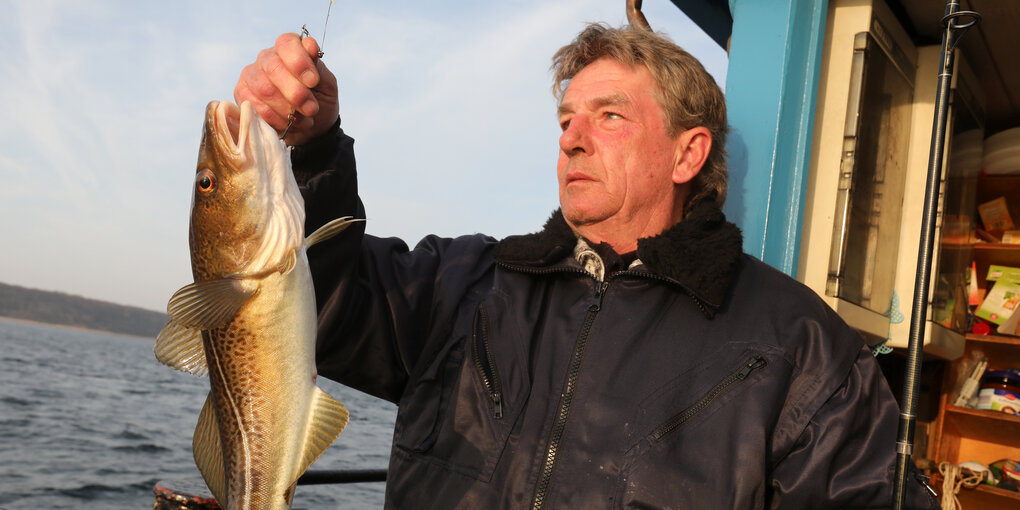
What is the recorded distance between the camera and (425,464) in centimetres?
205

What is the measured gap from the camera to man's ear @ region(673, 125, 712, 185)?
2648 mm

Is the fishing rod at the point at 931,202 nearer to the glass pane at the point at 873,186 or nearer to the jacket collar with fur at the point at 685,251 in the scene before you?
the jacket collar with fur at the point at 685,251

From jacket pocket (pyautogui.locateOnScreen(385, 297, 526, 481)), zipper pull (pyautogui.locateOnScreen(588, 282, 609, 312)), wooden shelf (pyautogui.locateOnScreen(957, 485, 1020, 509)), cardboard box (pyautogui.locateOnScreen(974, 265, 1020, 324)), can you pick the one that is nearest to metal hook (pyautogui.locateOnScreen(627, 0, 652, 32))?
zipper pull (pyautogui.locateOnScreen(588, 282, 609, 312))

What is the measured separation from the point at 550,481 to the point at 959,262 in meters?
4.19

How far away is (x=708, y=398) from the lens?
198 centimetres

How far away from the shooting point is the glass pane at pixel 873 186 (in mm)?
3223

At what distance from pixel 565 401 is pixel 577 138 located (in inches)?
37.5

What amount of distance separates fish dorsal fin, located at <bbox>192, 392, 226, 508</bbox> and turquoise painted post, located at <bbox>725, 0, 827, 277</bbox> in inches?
84.3

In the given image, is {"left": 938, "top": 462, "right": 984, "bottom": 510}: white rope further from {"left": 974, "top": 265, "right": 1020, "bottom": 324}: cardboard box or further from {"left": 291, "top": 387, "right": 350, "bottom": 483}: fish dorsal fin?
{"left": 291, "top": 387, "right": 350, "bottom": 483}: fish dorsal fin

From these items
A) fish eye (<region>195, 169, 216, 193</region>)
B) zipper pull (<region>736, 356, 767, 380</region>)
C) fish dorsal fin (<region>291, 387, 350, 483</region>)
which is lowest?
fish dorsal fin (<region>291, 387, 350, 483</region>)

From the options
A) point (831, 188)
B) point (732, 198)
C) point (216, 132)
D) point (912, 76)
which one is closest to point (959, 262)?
point (912, 76)

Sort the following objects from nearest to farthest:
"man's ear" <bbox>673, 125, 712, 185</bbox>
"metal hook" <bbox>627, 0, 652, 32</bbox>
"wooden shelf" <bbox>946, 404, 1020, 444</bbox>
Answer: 1. "man's ear" <bbox>673, 125, 712, 185</bbox>
2. "metal hook" <bbox>627, 0, 652, 32</bbox>
3. "wooden shelf" <bbox>946, 404, 1020, 444</bbox>

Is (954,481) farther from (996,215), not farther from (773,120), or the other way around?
(773,120)

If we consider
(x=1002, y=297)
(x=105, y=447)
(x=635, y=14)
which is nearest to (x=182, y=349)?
(x=635, y=14)
